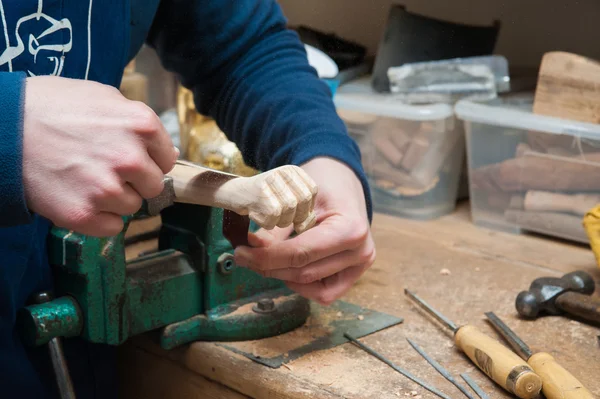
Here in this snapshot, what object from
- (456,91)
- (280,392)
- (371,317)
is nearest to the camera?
(280,392)

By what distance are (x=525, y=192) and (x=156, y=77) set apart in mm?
896

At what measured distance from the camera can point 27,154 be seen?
0.53 metres

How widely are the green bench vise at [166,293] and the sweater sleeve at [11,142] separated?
196 mm

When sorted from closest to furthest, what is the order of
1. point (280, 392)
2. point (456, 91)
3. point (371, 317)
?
point (280, 392), point (371, 317), point (456, 91)

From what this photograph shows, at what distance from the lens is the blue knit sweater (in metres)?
0.71

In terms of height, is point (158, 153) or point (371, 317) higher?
point (158, 153)

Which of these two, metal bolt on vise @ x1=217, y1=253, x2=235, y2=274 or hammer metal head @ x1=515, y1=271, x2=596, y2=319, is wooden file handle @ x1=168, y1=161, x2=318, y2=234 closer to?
metal bolt on vise @ x1=217, y1=253, x2=235, y2=274

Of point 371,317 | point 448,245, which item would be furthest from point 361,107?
point 371,317

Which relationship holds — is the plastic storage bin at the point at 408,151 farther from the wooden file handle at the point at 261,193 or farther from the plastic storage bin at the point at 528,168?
the wooden file handle at the point at 261,193

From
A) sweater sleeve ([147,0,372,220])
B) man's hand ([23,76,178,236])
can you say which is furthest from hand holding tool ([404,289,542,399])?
man's hand ([23,76,178,236])

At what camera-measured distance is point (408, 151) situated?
4.27ft

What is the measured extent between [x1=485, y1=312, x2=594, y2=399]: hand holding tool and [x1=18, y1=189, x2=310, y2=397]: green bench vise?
0.79 ft

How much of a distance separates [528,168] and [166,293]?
0.66 metres

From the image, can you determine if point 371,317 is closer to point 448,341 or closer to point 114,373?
point 448,341
